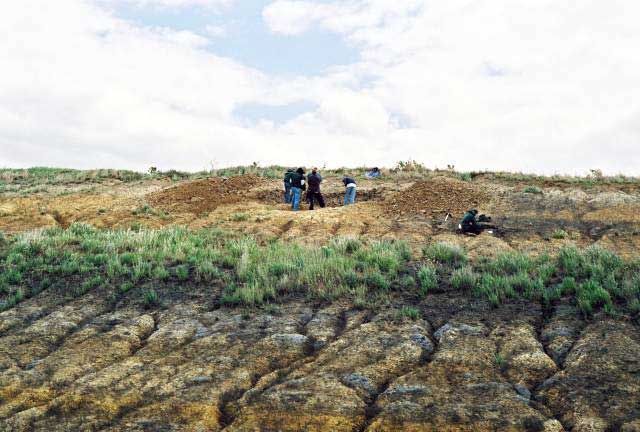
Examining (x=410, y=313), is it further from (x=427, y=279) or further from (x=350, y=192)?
(x=350, y=192)

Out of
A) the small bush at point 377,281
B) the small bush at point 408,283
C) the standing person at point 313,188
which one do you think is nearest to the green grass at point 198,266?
the small bush at point 377,281

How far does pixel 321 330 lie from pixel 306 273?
8.24 feet

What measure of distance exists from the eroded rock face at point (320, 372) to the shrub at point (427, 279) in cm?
102

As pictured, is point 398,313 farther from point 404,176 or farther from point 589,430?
point 404,176

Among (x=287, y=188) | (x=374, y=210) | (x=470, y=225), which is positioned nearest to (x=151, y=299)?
(x=470, y=225)

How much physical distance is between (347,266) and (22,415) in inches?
274

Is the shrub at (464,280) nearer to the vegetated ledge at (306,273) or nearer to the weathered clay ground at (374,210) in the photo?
the vegetated ledge at (306,273)

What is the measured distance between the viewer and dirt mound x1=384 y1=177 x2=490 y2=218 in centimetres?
2080

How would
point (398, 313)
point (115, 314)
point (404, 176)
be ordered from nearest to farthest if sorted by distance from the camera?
point (398, 313), point (115, 314), point (404, 176)

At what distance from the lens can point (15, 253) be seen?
1429 cm

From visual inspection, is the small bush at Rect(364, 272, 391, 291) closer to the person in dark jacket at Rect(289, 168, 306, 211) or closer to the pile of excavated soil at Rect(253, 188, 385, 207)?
the person in dark jacket at Rect(289, 168, 306, 211)

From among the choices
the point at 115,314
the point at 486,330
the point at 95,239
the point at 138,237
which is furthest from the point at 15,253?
the point at 486,330

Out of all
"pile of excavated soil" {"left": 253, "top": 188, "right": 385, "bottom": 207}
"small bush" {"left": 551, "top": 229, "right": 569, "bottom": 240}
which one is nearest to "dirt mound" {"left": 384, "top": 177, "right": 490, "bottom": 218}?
"pile of excavated soil" {"left": 253, "top": 188, "right": 385, "bottom": 207}

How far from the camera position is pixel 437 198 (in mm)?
21969
